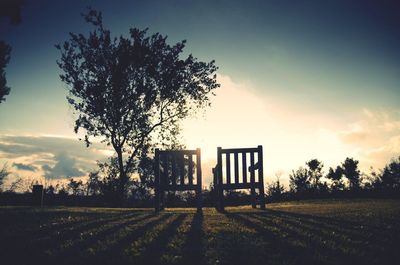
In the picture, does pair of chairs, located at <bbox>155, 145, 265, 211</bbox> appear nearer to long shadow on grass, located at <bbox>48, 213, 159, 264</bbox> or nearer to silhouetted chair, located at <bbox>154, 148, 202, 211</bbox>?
silhouetted chair, located at <bbox>154, 148, 202, 211</bbox>

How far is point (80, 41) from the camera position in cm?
2034

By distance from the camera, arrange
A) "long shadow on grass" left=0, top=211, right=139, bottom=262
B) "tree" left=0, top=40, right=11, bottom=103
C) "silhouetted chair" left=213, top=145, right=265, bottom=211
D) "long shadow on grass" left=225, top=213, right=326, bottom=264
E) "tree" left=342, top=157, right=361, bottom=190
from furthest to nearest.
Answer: "tree" left=342, top=157, right=361, bottom=190
"tree" left=0, top=40, right=11, bottom=103
"silhouetted chair" left=213, top=145, right=265, bottom=211
"long shadow on grass" left=0, top=211, right=139, bottom=262
"long shadow on grass" left=225, top=213, right=326, bottom=264

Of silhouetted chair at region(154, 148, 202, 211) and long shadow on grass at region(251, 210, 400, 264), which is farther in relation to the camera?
silhouetted chair at region(154, 148, 202, 211)

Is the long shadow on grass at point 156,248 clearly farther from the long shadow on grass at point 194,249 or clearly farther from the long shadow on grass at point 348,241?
the long shadow on grass at point 348,241

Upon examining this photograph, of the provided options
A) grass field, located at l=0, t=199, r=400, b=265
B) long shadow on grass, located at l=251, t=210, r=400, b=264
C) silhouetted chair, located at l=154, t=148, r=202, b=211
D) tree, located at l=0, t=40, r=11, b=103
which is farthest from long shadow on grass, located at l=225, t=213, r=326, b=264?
tree, located at l=0, t=40, r=11, b=103

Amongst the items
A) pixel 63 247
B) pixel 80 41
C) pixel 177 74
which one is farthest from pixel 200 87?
pixel 63 247

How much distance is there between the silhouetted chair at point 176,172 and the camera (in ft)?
33.5

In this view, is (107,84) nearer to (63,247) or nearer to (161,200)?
(161,200)

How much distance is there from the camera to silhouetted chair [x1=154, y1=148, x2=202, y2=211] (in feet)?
33.5

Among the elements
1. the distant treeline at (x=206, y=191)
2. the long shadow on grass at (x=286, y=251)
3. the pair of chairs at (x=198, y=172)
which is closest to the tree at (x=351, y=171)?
the distant treeline at (x=206, y=191)

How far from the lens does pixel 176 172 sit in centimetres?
1050

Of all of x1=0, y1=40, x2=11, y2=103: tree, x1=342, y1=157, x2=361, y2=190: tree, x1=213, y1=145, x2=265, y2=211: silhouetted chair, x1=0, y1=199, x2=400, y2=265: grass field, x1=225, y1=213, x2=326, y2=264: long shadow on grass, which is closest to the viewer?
x1=225, y1=213, x2=326, y2=264: long shadow on grass

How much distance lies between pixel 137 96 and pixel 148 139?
151 inches

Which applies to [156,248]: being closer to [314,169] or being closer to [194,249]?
[194,249]
